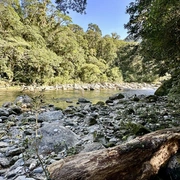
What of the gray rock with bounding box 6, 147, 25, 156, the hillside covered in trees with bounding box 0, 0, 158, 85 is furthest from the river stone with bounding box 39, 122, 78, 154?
the hillside covered in trees with bounding box 0, 0, 158, 85

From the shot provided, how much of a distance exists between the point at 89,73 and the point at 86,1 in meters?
24.9

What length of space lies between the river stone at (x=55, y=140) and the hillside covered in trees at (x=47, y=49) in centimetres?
731

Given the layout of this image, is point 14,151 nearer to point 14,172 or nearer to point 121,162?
point 14,172

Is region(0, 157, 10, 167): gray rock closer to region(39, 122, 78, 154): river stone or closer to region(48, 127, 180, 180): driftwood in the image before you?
region(39, 122, 78, 154): river stone

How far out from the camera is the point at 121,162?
55.9 inches

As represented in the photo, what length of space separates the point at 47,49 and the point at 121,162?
23.5m

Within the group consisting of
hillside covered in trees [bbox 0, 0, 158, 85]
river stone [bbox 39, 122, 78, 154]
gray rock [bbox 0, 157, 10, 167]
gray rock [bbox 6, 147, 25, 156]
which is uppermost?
hillside covered in trees [bbox 0, 0, 158, 85]

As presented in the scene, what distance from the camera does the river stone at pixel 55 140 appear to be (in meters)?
2.61

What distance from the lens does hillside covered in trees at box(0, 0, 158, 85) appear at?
51.9ft

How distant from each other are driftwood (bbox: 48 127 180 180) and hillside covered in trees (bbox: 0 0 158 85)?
825cm

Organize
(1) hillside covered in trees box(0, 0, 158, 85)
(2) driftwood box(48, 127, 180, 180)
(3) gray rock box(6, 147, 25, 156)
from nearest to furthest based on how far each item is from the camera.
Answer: (2) driftwood box(48, 127, 180, 180) < (3) gray rock box(6, 147, 25, 156) < (1) hillside covered in trees box(0, 0, 158, 85)

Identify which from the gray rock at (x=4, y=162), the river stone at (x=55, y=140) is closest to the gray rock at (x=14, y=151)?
the gray rock at (x=4, y=162)

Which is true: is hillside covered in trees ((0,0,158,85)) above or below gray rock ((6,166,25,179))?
above

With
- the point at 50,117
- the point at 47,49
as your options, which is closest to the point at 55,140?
the point at 50,117
